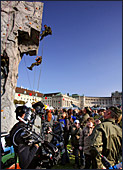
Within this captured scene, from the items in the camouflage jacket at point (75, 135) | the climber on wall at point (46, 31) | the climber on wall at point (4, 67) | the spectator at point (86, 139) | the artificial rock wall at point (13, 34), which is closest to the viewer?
the spectator at point (86, 139)

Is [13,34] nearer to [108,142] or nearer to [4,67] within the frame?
[4,67]

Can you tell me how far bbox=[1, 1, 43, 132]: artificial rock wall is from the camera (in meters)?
5.74

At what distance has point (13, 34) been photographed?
6.25m

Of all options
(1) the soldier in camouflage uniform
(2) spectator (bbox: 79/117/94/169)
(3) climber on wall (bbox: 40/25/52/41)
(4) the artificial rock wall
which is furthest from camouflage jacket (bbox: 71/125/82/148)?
(3) climber on wall (bbox: 40/25/52/41)

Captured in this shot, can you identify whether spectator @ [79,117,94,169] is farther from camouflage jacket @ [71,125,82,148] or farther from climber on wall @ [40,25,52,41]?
climber on wall @ [40,25,52,41]

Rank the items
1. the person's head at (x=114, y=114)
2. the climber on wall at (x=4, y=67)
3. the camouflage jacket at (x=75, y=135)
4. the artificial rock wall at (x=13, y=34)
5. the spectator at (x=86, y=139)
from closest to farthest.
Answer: the person's head at (x=114, y=114), the spectator at (x=86, y=139), the camouflage jacket at (x=75, y=135), the artificial rock wall at (x=13, y=34), the climber on wall at (x=4, y=67)

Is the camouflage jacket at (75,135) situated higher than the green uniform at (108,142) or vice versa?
the green uniform at (108,142)

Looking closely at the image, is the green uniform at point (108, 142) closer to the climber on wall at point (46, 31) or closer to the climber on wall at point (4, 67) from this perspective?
the climber on wall at point (4, 67)

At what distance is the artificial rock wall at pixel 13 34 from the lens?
574cm

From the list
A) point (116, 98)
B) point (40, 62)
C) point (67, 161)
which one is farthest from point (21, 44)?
point (116, 98)

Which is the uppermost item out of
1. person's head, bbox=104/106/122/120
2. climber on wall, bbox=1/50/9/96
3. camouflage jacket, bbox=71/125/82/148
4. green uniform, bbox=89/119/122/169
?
climber on wall, bbox=1/50/9/96

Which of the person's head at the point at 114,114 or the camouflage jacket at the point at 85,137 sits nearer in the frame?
the person's head at the point at 114,114

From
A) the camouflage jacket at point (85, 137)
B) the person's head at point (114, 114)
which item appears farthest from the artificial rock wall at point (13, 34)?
the person's head at point (114, 114)

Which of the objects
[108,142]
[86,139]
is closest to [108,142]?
[108,142]
